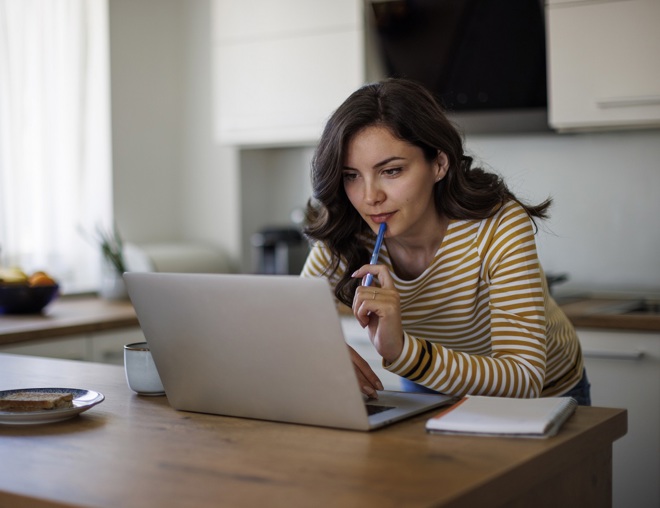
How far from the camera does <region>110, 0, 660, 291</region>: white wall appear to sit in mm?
2979

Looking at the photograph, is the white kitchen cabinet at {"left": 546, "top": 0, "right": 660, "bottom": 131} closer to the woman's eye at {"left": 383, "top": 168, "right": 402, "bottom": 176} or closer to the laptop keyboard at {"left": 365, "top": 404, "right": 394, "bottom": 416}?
the woman's eye at {"left": 383, "top": 168, "right": 402, "bottom": 176}

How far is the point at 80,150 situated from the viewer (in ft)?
11.0

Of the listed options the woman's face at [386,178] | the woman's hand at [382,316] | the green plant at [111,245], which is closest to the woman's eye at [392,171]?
the woman's face at [386,178]

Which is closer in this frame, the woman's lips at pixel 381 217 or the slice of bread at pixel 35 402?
the slice of bread at pixel 35 402

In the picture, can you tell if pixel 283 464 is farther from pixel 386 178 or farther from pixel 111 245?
pixel 111 245

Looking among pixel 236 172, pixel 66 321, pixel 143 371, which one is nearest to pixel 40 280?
pixel 66 321

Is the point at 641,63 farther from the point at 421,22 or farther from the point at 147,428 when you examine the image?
the point at 147,428

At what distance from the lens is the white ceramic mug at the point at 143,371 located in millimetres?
1447

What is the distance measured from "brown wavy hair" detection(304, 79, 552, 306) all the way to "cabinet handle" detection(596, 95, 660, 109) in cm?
110

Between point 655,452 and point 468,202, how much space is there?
1.23m

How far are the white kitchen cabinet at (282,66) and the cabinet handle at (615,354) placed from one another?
1.20 m

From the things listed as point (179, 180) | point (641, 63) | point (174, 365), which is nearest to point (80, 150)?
point (179, 180)

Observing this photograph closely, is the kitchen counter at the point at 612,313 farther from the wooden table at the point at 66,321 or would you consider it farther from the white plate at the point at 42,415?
the white plate at the point at 42,415

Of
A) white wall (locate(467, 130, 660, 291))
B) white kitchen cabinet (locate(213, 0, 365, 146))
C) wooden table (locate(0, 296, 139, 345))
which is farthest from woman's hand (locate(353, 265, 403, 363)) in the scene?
white kitchen cabinet (locate(213, 0, 365, 146))
